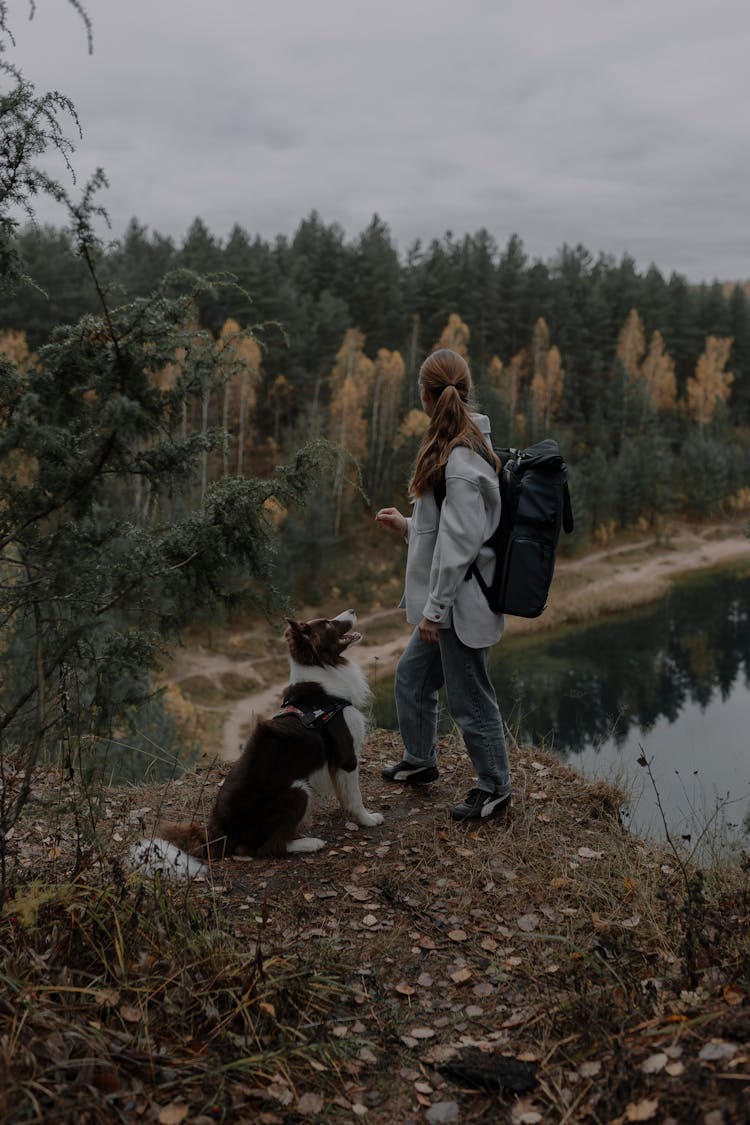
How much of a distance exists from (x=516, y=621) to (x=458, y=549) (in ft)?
93.5

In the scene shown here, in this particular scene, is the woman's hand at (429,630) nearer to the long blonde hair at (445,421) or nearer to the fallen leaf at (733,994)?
the long blonde hair at (445,421)

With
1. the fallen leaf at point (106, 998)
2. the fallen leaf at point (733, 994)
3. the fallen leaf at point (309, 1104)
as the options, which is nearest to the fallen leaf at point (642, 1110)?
the fallen leaf at point (733, 994)

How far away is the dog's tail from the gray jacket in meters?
1.57

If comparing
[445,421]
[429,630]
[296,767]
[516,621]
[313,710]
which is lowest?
[516,621]

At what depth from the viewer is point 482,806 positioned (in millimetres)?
4977

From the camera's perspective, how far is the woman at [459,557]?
174 inches

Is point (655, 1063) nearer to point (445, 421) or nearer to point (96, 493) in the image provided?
point (96, 493)

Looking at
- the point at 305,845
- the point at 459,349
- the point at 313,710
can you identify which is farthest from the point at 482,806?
the point at 459,349

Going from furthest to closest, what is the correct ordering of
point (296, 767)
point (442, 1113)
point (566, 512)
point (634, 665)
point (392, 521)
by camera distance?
1. point (634, 665)
2. point (392, 521)
3. point (566, 512)
4. point (296, 767)
5. point (442, 1113)

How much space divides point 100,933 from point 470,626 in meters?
2.26

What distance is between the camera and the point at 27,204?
11.1ft

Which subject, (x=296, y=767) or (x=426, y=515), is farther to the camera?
(x=426, y=515)

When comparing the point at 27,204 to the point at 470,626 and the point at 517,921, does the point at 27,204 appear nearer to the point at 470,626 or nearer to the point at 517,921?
the point at 470,626

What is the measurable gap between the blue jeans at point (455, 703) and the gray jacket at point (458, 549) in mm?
158
